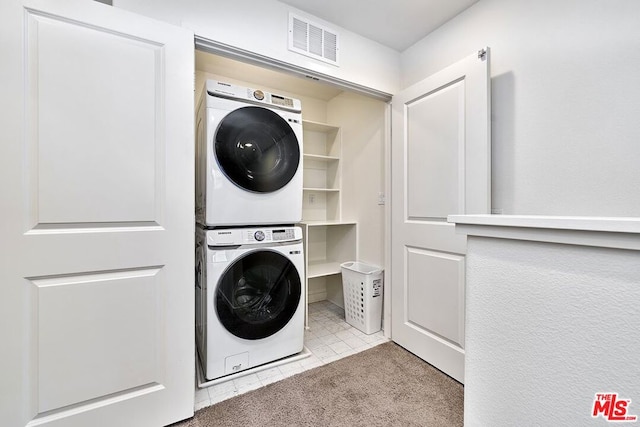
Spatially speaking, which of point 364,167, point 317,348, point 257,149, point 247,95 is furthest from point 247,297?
point 364,167

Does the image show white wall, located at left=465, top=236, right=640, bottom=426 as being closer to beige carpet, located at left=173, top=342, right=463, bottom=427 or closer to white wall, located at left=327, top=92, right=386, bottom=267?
beige carpet, located at left=173, top=342, right=463, bottom=427

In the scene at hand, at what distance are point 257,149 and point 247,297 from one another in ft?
3.19

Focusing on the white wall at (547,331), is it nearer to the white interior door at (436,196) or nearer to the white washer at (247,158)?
the white interior door at (436,196)

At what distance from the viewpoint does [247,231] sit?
5.43 ft

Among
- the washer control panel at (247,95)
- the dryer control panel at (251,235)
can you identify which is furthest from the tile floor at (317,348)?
the washer control panel at (247,95)

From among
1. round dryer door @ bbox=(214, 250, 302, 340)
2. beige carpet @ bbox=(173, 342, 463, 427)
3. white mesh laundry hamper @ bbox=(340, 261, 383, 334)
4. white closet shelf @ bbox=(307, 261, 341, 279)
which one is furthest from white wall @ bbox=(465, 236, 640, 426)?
white closet shelf @ bbox=(307, 261, 341, 279)

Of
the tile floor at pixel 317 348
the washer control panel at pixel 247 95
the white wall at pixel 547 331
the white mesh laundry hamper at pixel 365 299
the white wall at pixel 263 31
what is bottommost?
the tile floor at pixel 317 348

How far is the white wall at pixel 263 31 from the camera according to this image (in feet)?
4.40

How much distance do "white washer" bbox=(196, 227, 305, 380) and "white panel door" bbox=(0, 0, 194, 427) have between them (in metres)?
0.24

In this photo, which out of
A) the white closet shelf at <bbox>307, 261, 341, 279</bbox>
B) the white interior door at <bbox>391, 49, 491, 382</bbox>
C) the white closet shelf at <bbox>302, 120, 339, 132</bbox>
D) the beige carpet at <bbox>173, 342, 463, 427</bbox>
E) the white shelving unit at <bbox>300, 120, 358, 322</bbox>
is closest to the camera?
the beige carpet at <bbox>173, 342, 463, 427</bbox>

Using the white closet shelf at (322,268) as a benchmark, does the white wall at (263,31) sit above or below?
above

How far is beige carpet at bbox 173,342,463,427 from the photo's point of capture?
130 cm

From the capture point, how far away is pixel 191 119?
131 cm

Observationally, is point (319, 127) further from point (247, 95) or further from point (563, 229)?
point (563, 229)
